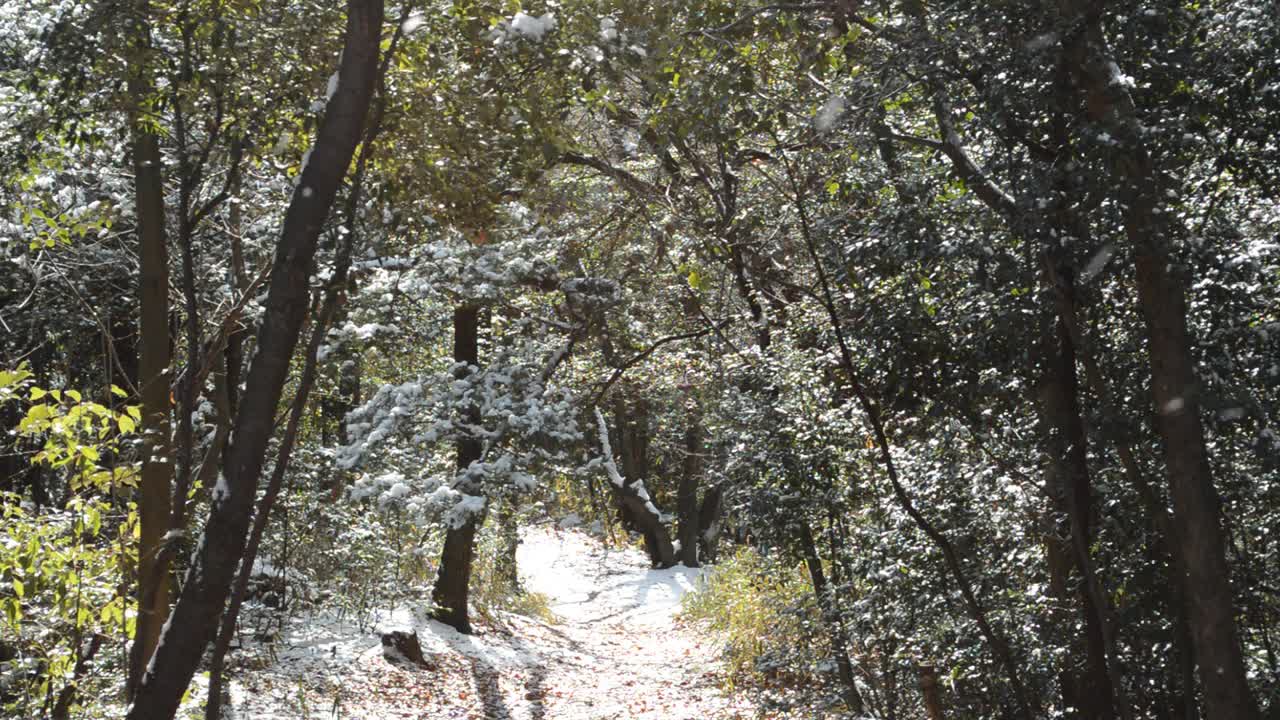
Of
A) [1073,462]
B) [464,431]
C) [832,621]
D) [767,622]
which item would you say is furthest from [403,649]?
[1073,462]

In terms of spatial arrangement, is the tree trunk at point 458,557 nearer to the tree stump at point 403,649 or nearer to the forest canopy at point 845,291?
the tree stump at point 403,649

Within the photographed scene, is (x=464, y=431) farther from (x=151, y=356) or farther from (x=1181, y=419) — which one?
(x=1181, y=419)

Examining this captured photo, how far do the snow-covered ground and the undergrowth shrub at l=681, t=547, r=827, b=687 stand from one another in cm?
41

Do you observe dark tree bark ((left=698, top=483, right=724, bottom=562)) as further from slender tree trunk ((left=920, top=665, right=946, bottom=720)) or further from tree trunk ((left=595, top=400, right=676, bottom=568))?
slender tree trunk ((left=920, top=665, right=946, bottom=720))

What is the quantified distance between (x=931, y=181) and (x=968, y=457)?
79.2 inches

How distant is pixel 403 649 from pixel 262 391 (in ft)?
29.1

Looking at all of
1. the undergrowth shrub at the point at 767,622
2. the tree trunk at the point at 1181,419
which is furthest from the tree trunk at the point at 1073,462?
the undergrowth shrub at the point at 767,622

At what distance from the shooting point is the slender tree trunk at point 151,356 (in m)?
5.35

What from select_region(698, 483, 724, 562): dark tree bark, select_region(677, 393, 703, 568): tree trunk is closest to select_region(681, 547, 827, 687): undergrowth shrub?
select_region(677, 393, 703, 568): tree trunk

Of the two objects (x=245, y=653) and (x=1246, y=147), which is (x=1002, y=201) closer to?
(x=1246, y=147)

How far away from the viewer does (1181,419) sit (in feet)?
16.3

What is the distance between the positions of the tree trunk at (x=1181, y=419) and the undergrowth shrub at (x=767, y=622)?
15.4 feet

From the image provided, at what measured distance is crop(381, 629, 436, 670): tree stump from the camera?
38.2 ft

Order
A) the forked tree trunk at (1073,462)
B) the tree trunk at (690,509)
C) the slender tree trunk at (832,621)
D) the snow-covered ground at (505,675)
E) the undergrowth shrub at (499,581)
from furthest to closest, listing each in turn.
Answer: the tree trunk at (690,509)
the undergrowth shrub at (499,581)
the snow-covered ground at (505,675)
the slender tree trunk at (832,621)
the forked tree trunk at (1073,462)
